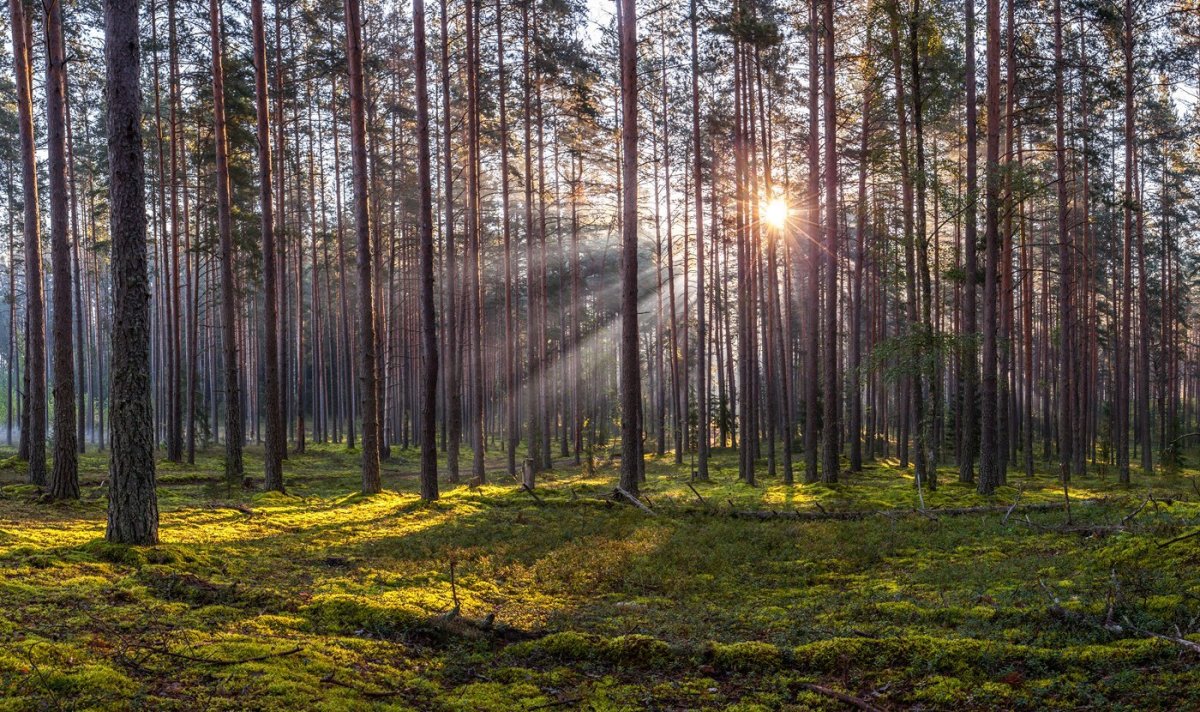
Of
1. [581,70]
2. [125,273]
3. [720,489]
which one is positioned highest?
[581,70]

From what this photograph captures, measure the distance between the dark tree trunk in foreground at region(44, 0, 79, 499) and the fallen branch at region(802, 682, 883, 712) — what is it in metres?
12.4

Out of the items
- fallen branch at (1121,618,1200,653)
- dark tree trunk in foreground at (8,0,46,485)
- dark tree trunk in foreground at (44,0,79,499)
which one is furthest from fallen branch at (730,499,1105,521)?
dark tree trunk in foreground at (8,0,46,485)

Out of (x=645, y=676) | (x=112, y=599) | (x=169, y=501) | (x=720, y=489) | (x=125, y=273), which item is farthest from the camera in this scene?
(x=720, y=489)

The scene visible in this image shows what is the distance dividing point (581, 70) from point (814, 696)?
19.6 meters

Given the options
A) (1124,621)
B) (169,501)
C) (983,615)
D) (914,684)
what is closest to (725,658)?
(914,684)

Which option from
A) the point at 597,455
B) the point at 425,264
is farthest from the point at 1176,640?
the point at 597,455

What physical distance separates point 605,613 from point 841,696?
281 centimetres

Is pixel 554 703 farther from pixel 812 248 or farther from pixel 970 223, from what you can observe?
pixel 970 223

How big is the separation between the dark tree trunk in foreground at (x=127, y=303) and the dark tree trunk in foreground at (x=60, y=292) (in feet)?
17.7

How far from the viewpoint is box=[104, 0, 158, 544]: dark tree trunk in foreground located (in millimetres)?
7914

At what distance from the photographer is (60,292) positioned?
500 inches

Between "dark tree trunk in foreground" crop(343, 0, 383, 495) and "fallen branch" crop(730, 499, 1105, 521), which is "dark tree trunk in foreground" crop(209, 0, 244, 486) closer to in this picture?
"dark tree trunk in foreground" crop(343, 0, 383, 495)

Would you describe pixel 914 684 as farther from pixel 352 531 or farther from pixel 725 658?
pixel 352 531

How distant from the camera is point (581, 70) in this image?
21.3 meters
